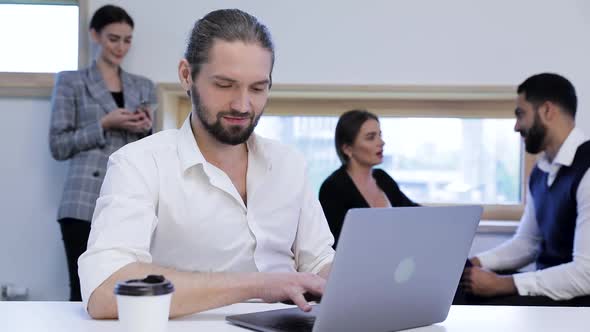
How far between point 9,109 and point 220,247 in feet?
7.46

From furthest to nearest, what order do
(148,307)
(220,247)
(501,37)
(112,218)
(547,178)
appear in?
(501,37), (547,178), (220,247), (112,218), (148,307)

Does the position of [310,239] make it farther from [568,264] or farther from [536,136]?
[536,136]

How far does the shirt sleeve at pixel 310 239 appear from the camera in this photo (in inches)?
67.0

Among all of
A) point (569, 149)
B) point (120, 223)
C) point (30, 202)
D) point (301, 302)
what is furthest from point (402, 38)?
point (301, 302)

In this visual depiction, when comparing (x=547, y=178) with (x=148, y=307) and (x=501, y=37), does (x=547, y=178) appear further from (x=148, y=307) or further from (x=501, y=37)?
(x=148, y=307)

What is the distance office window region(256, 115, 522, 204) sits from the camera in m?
3.78

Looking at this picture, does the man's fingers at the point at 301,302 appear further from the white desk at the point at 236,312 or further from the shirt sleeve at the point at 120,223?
the shirt sleeve at the point at 120,223

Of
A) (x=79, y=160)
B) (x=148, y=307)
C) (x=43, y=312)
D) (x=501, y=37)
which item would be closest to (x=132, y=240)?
(x=43, y=312)

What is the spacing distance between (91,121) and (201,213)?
5.53ft

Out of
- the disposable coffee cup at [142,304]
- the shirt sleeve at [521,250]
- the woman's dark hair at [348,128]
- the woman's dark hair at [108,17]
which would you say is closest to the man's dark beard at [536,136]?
the shirt sleeve at [521,250]

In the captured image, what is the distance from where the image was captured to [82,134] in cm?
306

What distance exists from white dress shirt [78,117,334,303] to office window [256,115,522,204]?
6.71 feet

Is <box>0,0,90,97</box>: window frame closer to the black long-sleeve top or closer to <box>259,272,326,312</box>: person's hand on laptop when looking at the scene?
the black long-sleeve top

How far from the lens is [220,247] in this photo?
1.59 m
